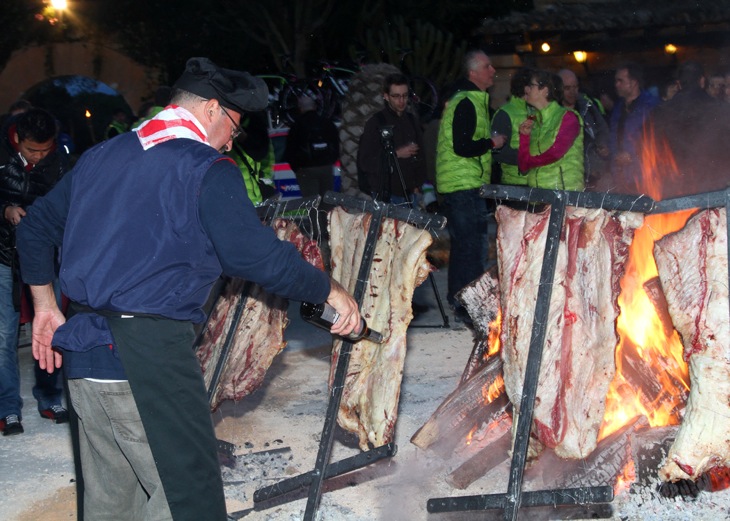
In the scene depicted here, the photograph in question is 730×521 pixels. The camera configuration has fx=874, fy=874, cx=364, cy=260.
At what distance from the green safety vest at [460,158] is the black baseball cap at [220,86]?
401 centimetres

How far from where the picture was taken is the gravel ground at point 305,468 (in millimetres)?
4219

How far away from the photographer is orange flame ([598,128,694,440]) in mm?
4449

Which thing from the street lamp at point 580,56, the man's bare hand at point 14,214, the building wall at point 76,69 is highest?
the street lamp at point 580,56

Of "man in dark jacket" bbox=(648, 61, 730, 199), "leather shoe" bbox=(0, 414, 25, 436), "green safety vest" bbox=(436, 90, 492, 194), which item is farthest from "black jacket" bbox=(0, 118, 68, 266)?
"man in dark jacket" bbox=(648, 61, 730, 199)

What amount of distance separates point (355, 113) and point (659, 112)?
433cm

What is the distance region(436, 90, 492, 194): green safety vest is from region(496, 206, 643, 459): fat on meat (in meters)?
3.27

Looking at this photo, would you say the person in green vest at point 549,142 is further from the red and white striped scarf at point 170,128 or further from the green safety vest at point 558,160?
the red and white striped scarf at point 170,128

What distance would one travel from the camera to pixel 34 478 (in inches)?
191

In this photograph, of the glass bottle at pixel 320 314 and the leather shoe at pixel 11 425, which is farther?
the leather shoe at pixel 11 425

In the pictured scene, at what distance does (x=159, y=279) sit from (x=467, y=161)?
4552mm

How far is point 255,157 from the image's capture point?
20.3 feet

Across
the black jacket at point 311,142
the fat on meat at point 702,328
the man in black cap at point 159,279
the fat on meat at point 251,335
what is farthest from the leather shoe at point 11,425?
the black jacket at point 311,142

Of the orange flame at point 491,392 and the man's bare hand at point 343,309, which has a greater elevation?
the man's bare hand at point 343,309

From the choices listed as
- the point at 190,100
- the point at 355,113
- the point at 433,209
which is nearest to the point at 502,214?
the point at 190,100
